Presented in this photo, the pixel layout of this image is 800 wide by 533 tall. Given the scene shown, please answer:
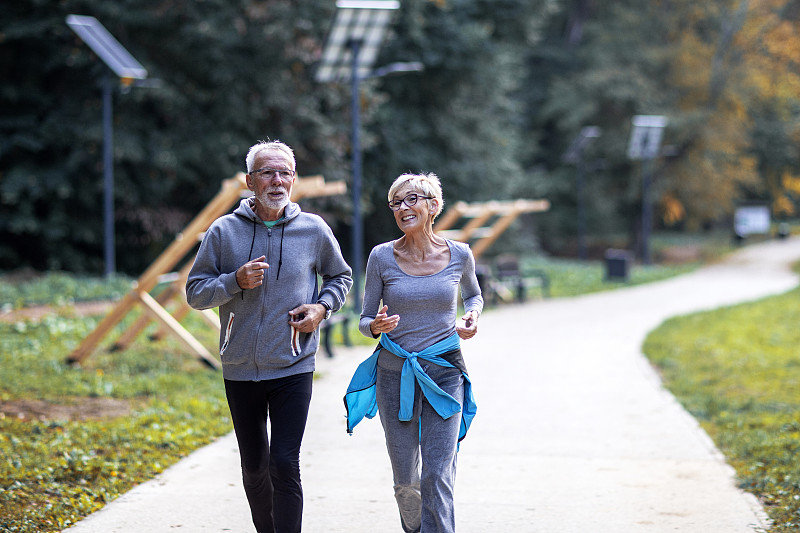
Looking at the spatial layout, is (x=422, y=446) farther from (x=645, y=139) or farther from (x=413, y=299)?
(x=645, y=139)

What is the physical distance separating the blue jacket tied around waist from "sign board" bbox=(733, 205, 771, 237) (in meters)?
38.1

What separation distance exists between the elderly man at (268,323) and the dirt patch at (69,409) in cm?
379

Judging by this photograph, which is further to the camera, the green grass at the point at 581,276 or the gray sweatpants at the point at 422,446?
the green grass at the point at 581,276

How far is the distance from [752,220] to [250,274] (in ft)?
128

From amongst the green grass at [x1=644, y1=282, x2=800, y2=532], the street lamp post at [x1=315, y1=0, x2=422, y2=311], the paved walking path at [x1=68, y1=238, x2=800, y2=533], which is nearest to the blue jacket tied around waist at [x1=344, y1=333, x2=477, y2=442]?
the paved walking path at [x1=68, y1=238, x2=800, y2=533]

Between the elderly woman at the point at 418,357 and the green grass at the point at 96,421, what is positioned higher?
the elderly woman at the point at 418,357

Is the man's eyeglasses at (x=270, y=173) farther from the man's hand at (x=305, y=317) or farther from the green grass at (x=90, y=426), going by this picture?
the green grass at (x=90, y=426)

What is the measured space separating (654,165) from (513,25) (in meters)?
10.6

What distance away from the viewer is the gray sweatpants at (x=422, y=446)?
4297 mm

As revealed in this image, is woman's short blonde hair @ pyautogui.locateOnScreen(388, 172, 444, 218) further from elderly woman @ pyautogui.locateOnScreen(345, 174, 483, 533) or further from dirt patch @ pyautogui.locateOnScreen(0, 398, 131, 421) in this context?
dirt patch @ pyautogui.locateOnScreen(0, 398, 131, 421)

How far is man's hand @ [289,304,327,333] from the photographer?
4.31 metres

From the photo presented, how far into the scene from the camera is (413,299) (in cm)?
438

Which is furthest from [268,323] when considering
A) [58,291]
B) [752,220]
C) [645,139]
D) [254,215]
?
[752,220]

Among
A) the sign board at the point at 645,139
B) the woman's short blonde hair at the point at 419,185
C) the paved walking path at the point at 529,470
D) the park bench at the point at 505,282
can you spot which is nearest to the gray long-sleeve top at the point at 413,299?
the woman's short blonde hair at the point at 419,185
